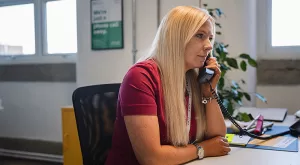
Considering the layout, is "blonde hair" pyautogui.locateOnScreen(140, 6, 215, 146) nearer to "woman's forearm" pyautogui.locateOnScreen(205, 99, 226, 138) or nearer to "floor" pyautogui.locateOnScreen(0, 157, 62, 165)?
"woman's forearm" pyautogui.locateOnScreen(205, 99, 226, 138)

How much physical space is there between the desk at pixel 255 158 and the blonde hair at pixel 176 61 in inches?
5.1

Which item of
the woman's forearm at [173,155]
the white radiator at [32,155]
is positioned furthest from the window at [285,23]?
the white radiator at [32,155]

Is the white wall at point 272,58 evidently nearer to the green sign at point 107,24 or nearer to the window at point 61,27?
the green sign at point 107,24

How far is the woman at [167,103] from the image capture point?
105cm

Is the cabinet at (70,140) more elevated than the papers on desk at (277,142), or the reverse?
the papers on desk at (277,142)

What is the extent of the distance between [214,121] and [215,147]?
160 mm

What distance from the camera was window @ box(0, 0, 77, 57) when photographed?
3.52 meters

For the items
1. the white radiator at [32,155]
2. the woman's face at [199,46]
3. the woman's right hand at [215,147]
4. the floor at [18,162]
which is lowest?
the floor at [18,162]

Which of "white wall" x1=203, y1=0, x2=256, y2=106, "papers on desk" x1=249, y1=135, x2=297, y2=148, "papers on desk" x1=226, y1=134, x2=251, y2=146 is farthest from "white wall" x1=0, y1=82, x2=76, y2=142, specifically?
"papers on desk" x1=249, y1=135, x2=297, y2=148

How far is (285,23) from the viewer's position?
2.60m

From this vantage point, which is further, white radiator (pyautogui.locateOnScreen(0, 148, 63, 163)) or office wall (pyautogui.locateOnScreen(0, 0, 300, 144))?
white radiator (pyautogui.locateOnScreen(0, 148, 63, 163))

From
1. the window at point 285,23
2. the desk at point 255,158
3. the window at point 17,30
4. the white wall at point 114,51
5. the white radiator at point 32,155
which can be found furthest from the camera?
the window at point 17,30

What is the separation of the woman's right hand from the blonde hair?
7 cm

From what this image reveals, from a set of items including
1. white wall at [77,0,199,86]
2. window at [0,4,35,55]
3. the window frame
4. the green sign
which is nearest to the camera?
white wall at [77,0,199,86]
